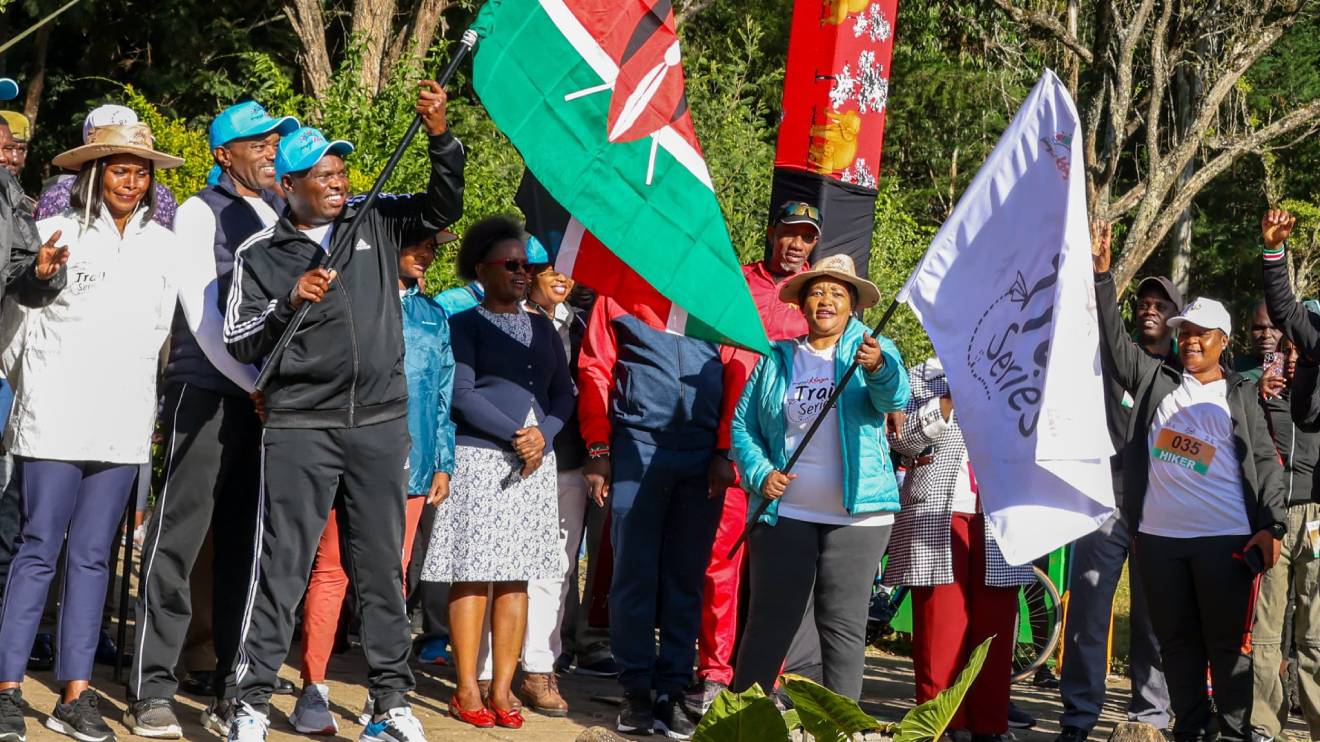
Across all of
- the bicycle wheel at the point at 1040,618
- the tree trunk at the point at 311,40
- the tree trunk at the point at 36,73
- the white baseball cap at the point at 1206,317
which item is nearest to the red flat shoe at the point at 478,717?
the white baseball cap at the point at 1206,317

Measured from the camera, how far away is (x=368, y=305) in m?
6.16

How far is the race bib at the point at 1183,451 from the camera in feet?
24.6

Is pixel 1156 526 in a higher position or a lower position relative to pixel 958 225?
lower

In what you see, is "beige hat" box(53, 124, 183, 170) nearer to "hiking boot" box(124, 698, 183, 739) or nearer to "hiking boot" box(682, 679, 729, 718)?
"hiking boot" box(124, 698, 183, 739)

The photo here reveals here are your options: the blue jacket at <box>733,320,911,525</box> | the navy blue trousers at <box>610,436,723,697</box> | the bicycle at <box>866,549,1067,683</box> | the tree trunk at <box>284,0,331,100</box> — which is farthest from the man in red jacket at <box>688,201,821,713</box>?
the tree trunk at <box>284,0,331,100</box>

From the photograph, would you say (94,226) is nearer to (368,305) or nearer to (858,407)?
(368,305)

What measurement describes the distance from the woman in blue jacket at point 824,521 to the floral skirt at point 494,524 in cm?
98

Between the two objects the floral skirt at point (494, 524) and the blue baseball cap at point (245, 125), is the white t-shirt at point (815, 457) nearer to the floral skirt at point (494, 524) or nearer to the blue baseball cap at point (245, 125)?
the floral skirt at point (494, 524)

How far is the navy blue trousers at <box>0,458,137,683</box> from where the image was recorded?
6070 millimetres

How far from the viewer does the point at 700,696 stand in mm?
7445

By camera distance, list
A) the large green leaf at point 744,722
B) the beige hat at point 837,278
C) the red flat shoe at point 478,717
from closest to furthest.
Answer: the large green leaf at point 744,722
the beige hat at point 837,278
the red flat shoe at point 478,717

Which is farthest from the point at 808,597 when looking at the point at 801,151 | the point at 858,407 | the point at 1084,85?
the point at 1084,85

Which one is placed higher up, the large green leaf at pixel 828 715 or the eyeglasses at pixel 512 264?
the eyeglasses at pixel 512 264

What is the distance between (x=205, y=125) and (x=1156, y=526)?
13.4m
